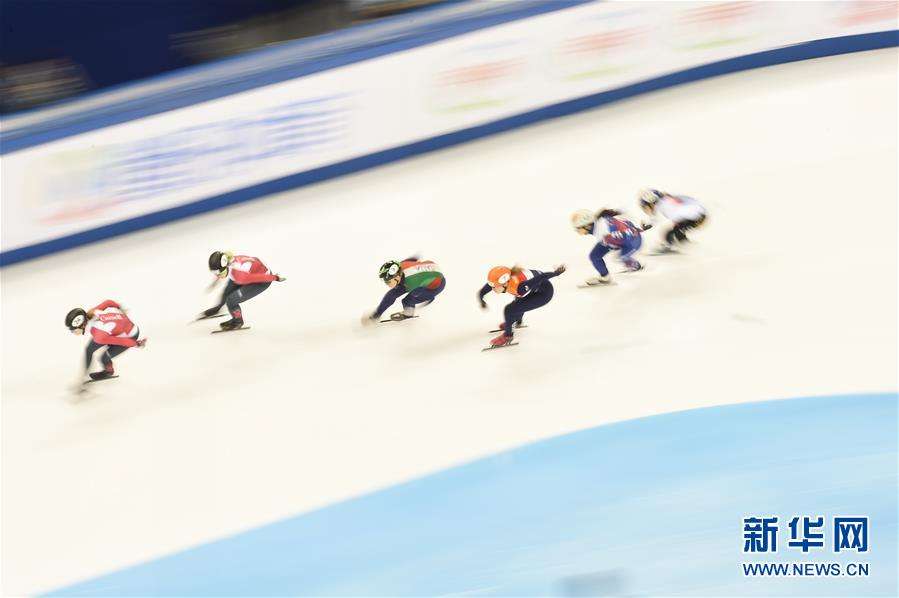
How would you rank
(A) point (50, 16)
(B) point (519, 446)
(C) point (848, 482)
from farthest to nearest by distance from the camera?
(A) point (50, 16) → (B) point (519, 446) → (C) point (848, 482)

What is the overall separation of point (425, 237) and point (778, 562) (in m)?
3.66

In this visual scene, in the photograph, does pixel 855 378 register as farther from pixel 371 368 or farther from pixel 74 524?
pixel 74 524

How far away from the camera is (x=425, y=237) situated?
7375 mm

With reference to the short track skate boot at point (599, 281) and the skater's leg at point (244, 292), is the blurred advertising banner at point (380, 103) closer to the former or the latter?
the skater's leg at point (244, 292)

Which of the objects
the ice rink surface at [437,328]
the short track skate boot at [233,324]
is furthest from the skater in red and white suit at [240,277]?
the ice rink surface at [437,328]

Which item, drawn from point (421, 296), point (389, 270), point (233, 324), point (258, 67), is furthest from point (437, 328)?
point (258, 67)

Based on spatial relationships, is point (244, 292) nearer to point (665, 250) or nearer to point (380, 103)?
point (380, 103)

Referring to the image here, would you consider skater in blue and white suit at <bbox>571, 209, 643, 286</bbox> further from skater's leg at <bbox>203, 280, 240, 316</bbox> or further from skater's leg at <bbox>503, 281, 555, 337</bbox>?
skater's leg at <bbox>203, 280, 240, 316</bbox>

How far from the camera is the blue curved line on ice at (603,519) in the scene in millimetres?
4773

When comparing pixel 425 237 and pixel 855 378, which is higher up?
pixel 425 237

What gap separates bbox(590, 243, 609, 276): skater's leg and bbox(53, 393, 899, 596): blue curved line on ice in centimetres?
131

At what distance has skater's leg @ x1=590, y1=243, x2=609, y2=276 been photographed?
6.34 meters

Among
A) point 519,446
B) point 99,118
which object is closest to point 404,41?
point 99,118

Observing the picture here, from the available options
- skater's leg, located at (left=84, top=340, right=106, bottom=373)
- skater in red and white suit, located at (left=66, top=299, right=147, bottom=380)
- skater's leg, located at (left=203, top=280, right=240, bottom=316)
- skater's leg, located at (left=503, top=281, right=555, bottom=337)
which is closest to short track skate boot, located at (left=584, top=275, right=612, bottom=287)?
skater's leg, located at (left=503, top=281, right=555, bottom=337)
